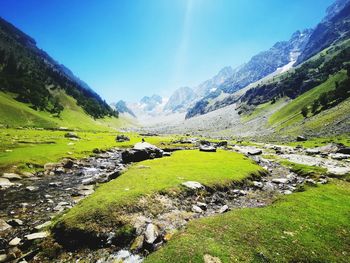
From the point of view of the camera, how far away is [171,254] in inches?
563

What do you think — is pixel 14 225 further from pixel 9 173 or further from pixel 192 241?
pixel 9 173

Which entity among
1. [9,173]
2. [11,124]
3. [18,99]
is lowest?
[9,173]

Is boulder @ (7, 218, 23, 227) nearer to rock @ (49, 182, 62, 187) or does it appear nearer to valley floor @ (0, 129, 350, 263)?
valley floor @ (0, 129, 350, 263)

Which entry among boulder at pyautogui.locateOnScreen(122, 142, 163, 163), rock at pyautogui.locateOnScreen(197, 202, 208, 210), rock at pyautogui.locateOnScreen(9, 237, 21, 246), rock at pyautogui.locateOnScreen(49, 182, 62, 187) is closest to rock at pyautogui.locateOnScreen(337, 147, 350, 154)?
boulder at pyautogui.locateOnScreen(122, 142, 163, 163)

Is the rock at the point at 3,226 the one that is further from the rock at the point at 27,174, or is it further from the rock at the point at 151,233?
the rock at the point at 27,174

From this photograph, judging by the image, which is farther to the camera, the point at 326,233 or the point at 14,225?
the point at 14,225

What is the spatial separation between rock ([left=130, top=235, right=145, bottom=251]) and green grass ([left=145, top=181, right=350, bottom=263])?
186 cm

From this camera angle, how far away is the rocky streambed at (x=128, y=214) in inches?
642

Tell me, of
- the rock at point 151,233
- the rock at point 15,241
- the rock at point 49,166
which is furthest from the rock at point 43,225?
the rock at point 49,166

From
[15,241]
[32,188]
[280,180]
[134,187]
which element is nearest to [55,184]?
[32,188]

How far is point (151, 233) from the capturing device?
679 inches

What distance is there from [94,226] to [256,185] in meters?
21.8

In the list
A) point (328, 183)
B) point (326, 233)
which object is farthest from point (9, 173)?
point (328, 183)

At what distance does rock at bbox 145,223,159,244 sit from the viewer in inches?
653
